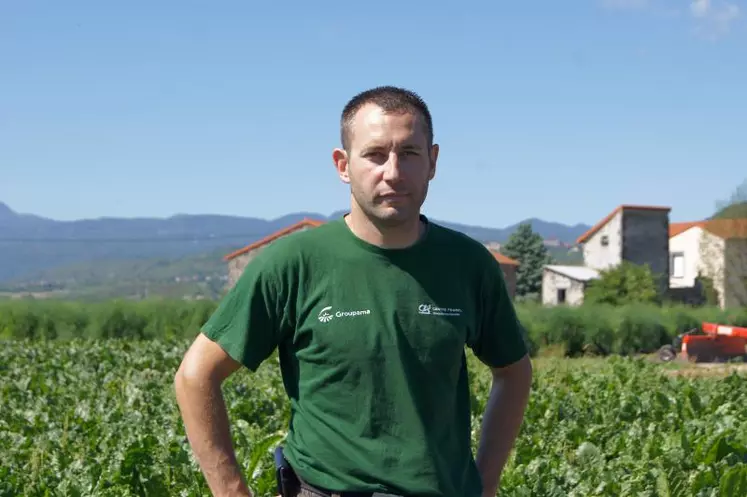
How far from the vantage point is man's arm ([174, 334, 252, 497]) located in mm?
3123

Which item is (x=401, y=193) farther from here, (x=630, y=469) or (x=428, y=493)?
(x=630, y=469)

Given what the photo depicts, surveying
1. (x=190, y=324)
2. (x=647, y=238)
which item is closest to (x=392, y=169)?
(x=190, y=324)

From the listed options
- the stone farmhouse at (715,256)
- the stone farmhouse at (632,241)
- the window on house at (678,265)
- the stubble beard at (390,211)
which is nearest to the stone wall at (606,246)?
the stone farmhouse at (632,241)

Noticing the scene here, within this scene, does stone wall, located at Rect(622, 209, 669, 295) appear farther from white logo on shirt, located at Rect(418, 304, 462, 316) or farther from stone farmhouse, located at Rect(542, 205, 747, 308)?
white logo on shirt, located at Rect(418, 304, 462, 316)

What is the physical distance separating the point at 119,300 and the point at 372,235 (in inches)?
1245

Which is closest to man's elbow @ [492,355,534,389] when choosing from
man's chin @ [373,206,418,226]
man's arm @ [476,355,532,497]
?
man's arm @ [476,355,532,497]

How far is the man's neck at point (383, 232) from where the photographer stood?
3.12 metres

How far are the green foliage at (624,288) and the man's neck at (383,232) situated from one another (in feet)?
139

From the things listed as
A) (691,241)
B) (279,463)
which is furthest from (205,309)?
(691,241)

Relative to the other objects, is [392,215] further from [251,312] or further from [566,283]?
[566,283]

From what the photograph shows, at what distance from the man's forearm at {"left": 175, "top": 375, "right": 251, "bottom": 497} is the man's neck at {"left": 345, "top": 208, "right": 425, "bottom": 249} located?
63 centimetres

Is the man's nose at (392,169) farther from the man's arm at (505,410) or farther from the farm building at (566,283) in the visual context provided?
the farm building at (566,283)

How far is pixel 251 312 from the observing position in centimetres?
307

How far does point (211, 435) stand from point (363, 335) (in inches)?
21.6
